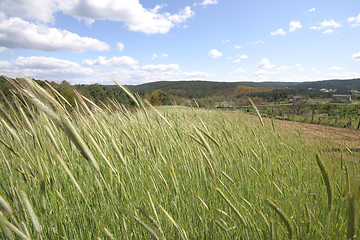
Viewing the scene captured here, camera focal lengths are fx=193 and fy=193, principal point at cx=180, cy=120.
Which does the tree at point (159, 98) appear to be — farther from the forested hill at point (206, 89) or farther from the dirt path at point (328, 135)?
the dirt path at point (328, 135)

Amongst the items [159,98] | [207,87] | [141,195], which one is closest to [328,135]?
[141,195]

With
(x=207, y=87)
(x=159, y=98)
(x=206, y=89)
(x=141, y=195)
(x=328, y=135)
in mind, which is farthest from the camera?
(x=207, y=87)

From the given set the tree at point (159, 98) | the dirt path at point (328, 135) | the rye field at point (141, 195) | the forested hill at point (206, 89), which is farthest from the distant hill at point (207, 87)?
the rye field at point (141, 195)

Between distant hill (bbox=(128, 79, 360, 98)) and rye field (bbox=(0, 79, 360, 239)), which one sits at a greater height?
distant hill (bbox=(128, 79, 360, 98))

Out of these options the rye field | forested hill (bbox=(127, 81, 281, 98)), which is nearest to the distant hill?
forested hill (bbox=(127, 81, 281, 98))

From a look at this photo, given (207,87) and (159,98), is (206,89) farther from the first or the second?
(159,98)

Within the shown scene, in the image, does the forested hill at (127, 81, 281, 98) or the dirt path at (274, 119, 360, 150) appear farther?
the forested hill at (127, 81, 281, 98)

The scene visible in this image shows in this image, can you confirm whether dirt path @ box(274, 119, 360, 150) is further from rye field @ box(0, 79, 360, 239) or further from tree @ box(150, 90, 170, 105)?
tree @ box(150, 90, 170, 105)

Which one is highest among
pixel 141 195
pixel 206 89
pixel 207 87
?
pixel 207 87

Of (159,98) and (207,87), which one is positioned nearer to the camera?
(159,98)

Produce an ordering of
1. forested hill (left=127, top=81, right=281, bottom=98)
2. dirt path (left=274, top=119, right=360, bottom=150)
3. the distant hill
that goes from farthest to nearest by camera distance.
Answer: the distant hill → forested hill (left=127, top=81, right=281, bottom=98) → dirt path (left=274, top=119, right=360, bottom=150)

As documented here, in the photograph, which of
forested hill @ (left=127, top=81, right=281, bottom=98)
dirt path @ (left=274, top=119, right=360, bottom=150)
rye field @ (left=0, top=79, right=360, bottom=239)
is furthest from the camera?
forested hill @ (left=127, top=81, right=281, bottom=98)

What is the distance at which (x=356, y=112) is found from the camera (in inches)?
504

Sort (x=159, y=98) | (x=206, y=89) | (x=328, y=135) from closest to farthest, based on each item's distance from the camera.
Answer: (x=328, y=135)
(x=159, y=98)
(x=206, y=89)
